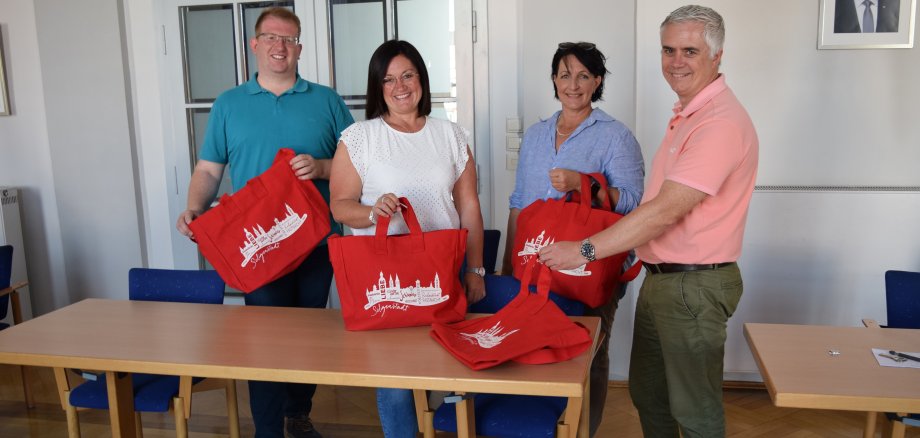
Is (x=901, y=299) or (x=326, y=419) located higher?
(x=901, y=299)

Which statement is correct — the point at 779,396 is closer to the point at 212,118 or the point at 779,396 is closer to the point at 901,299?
the point at 901,299


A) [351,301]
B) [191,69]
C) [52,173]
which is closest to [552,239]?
[351,301]

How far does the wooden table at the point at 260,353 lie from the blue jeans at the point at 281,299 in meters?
0.19

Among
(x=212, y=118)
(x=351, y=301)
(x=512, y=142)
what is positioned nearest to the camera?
(x=351, y=301)

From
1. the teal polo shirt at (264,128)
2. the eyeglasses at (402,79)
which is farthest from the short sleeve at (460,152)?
the teal polo shirt at (264,128)

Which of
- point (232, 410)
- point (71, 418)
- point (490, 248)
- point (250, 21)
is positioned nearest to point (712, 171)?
point (490, 248)

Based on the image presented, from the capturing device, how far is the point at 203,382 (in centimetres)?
241

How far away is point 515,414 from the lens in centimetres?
208

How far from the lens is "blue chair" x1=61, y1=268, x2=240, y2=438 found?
229 centimetres

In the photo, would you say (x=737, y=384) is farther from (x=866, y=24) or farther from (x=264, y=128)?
(x=264, y=128)

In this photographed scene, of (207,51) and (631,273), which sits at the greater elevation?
(207,51)

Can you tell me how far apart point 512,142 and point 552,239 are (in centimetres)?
141

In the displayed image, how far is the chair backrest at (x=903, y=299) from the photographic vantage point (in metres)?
2.44

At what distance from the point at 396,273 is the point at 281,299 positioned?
787 millimetres
